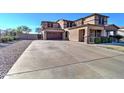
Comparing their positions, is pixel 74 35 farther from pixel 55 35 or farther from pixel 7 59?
pixel 7 59

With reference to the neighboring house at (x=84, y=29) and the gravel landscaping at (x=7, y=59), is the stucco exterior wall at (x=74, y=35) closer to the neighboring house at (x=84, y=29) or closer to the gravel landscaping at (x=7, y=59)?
the neighboring house at (x=84, y=29)

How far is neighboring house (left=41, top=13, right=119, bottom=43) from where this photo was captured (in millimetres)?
20391

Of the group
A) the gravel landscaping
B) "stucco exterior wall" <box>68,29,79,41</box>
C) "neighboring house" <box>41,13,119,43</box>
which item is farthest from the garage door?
the gravel landscaping

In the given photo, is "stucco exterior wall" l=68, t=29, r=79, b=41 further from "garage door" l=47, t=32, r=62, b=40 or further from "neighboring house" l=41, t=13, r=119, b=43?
"garage door" l=47, t=32, r=62, b=40

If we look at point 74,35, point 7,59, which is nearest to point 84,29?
point 74,35

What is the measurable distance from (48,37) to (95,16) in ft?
41.0

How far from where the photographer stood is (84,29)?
71.1ft

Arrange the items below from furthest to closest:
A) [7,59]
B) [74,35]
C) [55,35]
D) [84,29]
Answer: [55,35] → [74,35] → [84,29] → [7,59]

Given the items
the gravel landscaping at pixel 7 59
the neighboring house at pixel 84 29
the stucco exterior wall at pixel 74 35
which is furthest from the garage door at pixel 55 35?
the gravel landscaping at pixel 7 59

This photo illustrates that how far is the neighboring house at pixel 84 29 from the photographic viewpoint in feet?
66.9
